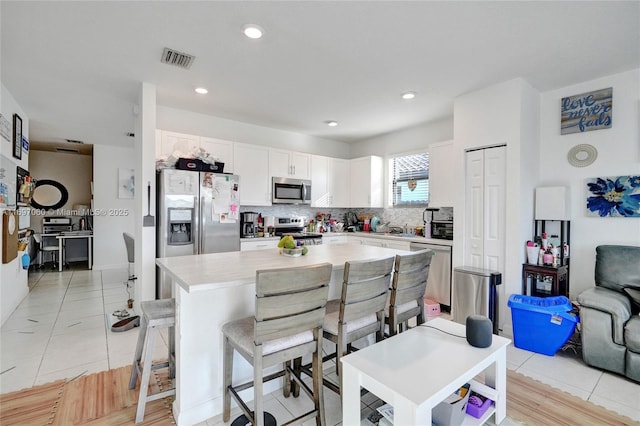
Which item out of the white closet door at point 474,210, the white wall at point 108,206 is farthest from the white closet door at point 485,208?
the white wall at point 108,206

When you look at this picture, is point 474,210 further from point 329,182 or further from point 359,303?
point 329,182

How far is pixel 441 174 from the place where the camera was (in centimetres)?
415

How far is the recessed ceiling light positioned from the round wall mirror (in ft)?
23.9

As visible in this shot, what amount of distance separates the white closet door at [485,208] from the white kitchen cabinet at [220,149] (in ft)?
10.1

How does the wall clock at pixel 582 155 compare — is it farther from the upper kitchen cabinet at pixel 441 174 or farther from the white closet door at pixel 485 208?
the upper kitchen cabinet at pixel 441 174

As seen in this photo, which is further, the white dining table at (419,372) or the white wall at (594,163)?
the white wall at (594,163)

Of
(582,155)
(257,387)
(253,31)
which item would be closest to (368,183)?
(582,155)

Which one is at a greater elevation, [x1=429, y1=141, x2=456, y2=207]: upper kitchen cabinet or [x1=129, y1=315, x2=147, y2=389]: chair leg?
[x1=429, y1=141, x2=456, y2=207]: upper kitchen cabinet

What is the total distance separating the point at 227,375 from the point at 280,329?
23.1 inches

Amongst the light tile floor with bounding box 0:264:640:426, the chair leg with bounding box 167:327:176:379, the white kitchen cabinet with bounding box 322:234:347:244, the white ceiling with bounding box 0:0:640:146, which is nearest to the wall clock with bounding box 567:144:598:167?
the white ceiling with bounding box 0:0:640:146

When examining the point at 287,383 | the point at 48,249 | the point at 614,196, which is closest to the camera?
the point at 287,383

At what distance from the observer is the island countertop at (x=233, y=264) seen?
1.68m

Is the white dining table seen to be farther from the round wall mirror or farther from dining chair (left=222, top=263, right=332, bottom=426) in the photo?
the round wall mirror

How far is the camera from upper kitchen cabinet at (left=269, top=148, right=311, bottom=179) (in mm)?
4684
